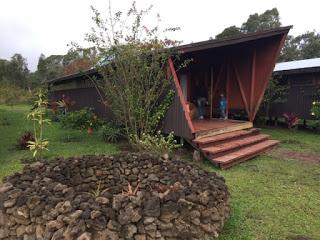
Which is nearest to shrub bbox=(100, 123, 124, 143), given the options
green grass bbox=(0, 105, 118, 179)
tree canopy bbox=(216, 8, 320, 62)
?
green grass bbox=(0, 105, 118, 179)

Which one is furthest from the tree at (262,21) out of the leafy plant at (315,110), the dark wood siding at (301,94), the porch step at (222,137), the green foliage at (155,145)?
the green foliage at (155,145)

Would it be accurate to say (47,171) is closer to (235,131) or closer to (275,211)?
(275,211)

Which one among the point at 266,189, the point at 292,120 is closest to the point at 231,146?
the point at 266,189

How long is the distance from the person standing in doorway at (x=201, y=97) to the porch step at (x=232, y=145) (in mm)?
2763

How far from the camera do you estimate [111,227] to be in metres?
3.37

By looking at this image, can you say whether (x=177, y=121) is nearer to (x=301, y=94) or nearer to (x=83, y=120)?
(x=83, y=120)

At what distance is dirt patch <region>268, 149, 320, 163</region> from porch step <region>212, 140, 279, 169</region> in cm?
28

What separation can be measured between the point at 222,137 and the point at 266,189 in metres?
2.75

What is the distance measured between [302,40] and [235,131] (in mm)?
36577

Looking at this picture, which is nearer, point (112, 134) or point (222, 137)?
point (222, 137)

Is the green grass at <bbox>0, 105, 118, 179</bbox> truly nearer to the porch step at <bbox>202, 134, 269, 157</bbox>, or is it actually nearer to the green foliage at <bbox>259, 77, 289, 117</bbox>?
the porch step at <bbox>202, 134, 269, 157</bbox>

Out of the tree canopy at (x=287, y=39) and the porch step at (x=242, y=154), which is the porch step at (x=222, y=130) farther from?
the tree canopy at (x=287, y=39)

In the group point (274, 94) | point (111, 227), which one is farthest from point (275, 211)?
point (274, 94)

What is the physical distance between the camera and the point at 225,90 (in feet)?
Answer: 40.3
